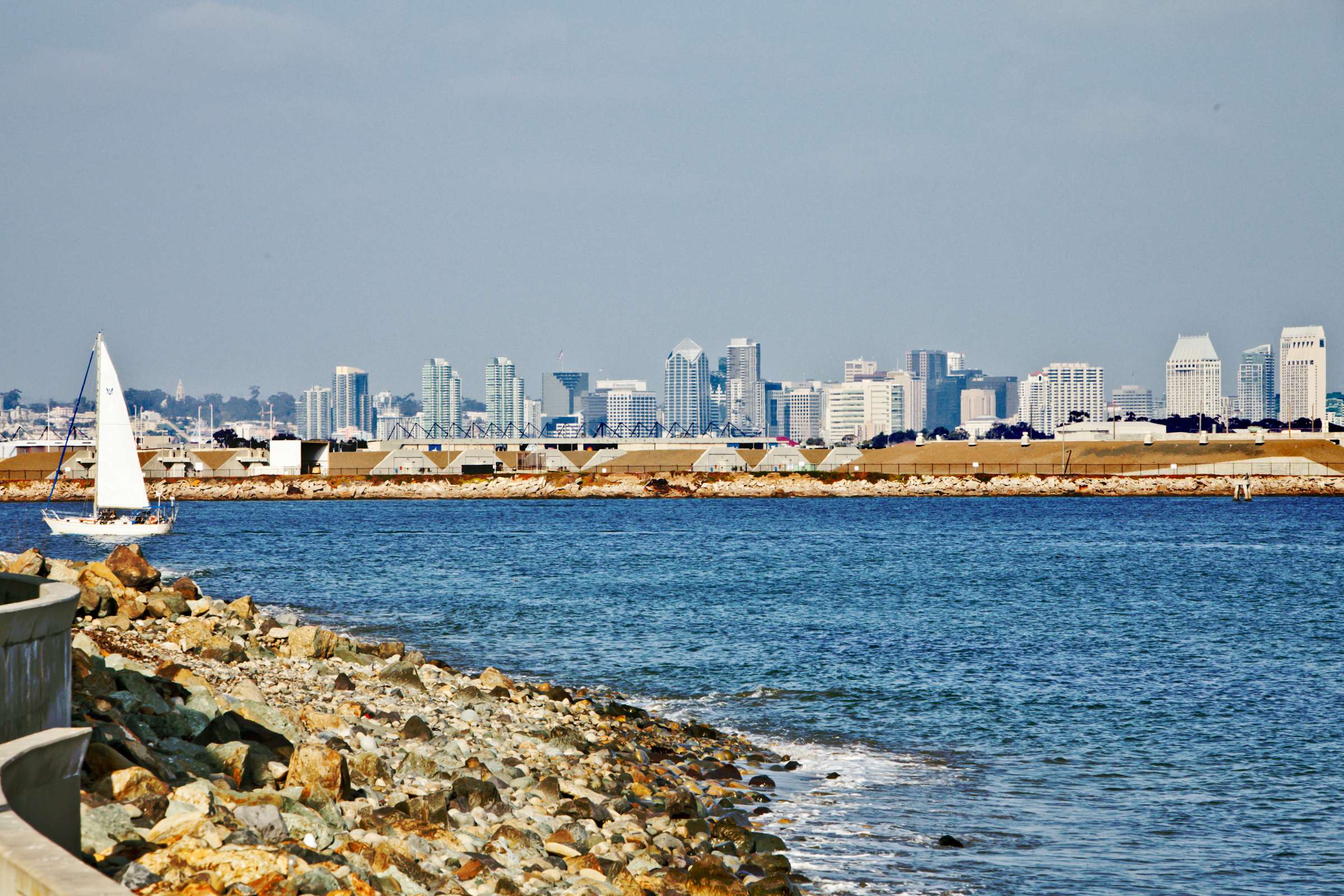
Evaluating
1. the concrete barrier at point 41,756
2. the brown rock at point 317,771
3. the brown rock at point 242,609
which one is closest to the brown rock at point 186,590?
the brown rock at point 242,609

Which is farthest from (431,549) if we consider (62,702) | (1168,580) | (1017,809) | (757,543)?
(62,702)

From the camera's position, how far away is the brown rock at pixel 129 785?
8.60 meters

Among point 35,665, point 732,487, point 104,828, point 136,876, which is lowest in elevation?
point 732,487

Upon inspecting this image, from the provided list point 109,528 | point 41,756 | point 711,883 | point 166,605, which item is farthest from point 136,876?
point 109,528

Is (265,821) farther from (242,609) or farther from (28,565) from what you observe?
(242,609)

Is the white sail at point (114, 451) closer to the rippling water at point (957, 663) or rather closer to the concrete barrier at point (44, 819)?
the rippling water at point (957, 663)

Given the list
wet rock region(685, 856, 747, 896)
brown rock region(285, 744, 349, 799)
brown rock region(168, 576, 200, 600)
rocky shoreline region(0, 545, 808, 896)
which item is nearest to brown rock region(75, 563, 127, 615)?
rocky shoreline region(0, 545, 808, 896)

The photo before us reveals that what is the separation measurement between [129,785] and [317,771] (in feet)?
8.22

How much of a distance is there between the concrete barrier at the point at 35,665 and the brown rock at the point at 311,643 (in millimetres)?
11811

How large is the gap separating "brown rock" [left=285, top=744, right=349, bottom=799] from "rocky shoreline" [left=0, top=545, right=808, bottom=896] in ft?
0.05

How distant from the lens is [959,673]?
26141 mm

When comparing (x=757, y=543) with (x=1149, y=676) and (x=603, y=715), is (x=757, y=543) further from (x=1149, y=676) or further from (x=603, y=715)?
(x=603, y=715)

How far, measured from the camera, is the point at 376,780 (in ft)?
40.7

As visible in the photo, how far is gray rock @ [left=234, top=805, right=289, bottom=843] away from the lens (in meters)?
8.98
